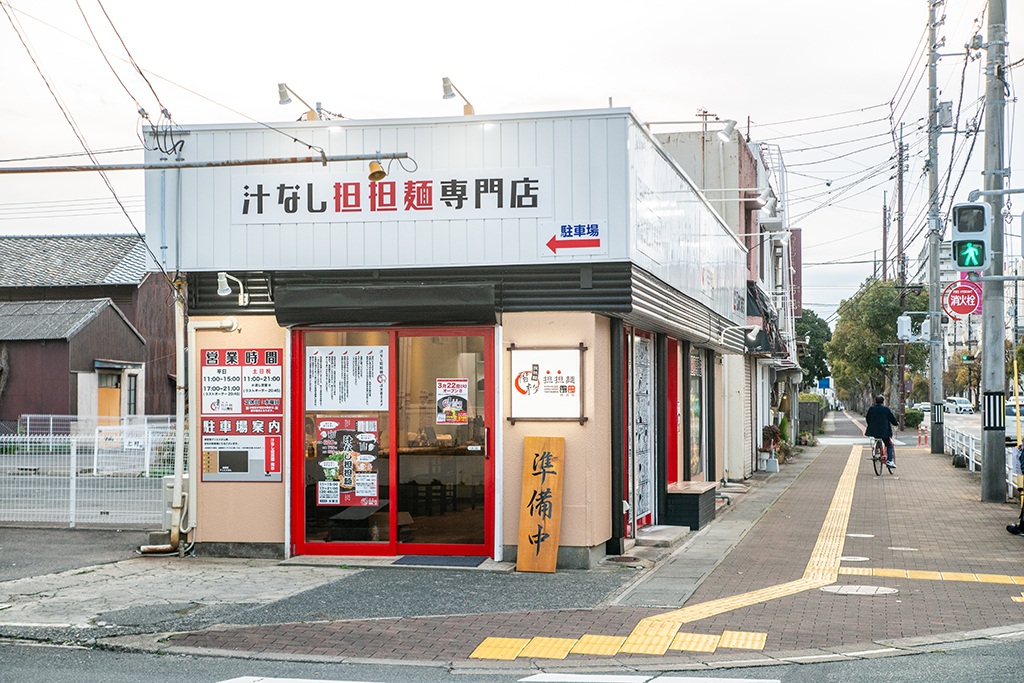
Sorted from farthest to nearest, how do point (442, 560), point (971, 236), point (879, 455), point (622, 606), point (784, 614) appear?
point (879, 455)
point (971, 236)
point (442, 560)
point (622, 606)
point (784, 614)

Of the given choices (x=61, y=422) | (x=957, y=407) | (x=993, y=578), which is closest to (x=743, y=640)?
(x=993, y=578)

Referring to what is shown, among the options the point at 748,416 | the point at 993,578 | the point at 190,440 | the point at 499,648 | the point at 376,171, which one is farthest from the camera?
the point at 748,416

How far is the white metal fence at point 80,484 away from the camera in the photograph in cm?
1398

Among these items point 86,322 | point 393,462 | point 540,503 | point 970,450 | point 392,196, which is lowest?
point 970,450

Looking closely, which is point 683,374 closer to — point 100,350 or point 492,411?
point 492,411

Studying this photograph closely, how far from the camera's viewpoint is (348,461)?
36.4ft

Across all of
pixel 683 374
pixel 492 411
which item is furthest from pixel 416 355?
pixel 683 374

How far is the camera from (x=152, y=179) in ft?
36.7

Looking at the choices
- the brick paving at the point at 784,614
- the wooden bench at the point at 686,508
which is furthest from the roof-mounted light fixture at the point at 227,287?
the wooden bench at the point at 686,508

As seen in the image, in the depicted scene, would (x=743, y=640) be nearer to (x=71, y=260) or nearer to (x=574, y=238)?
(x=574, y=238)

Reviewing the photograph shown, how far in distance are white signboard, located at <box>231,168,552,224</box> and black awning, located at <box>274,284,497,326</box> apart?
2.58 feet

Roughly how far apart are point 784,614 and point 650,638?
151 cm

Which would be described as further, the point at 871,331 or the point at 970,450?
the point at 871,331

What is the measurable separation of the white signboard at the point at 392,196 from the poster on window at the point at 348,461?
2296mm
